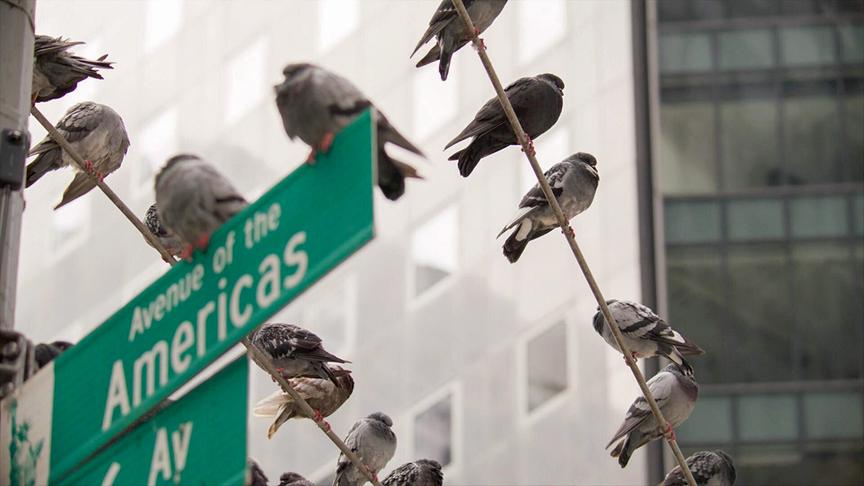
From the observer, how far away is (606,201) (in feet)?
86.8

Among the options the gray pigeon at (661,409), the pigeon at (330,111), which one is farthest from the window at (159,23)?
the pigeon at (330,111)

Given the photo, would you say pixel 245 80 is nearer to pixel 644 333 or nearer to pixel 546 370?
pixel 546 370

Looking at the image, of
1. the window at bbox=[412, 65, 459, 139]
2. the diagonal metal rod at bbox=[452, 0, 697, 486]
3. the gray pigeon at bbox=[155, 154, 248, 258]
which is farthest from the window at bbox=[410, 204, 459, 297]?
the gray pigeon at bbox=[155, 154, 248, 258]

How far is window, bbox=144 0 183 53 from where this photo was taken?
2738cm

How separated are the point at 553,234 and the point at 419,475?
51.8 feet

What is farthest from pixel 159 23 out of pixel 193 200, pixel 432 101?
pixel 193 200

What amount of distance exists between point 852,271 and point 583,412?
18.8 feet

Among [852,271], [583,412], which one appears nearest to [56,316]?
[583,412]

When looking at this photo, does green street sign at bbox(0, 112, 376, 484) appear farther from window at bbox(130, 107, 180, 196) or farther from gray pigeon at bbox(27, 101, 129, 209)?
window at bbox(130, 107, 180, 196)

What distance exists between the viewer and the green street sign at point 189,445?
14.9 feet

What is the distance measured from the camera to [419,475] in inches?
408

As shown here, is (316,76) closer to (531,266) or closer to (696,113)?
(531,266)

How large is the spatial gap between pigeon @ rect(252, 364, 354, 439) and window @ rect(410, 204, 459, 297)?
51.3ft

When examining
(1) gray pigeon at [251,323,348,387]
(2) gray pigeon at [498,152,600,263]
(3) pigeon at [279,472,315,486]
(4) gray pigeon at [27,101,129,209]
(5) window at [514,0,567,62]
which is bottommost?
(5) window at [514,0,567,62]
